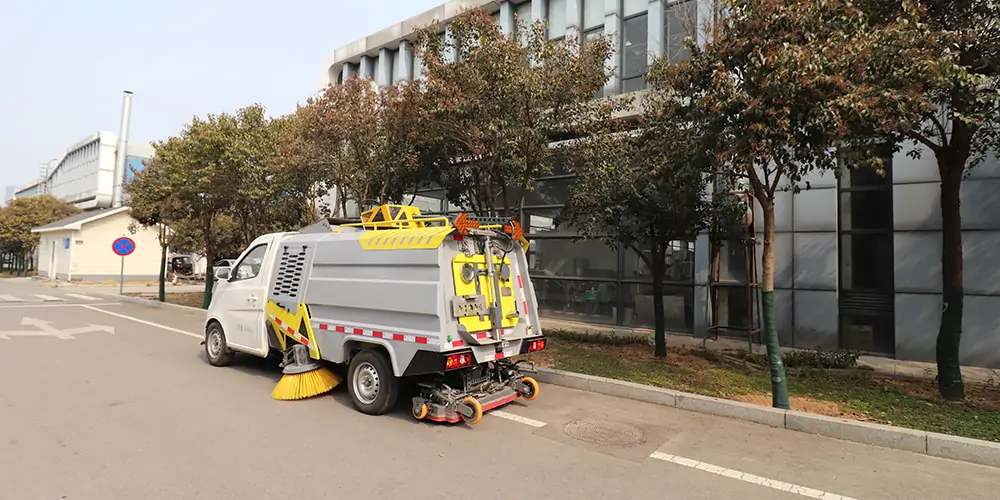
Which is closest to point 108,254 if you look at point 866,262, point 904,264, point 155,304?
point 155,304

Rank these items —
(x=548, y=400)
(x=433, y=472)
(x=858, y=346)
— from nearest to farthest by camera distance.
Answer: (x=433, y=472) < (x=548, y=400) < (x=858, y=346)

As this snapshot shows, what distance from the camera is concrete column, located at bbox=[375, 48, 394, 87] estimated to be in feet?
67.3

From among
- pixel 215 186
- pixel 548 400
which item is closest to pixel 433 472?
pixel 548 400

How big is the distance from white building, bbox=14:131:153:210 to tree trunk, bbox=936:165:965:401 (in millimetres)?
60044

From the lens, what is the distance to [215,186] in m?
14.5

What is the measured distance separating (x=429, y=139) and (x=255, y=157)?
627cm

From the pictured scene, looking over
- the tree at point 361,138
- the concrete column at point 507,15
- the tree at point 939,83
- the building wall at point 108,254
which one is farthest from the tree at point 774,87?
the building wall at point 108,254

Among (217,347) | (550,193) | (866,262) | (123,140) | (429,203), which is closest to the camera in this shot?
(217,347)

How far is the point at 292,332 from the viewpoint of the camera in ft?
22.9

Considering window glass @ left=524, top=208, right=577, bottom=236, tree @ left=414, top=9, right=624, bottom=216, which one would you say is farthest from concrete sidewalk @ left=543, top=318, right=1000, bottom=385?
tree @ left=414, top=9, right=624, bottom=216

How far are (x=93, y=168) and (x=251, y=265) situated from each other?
65441mm

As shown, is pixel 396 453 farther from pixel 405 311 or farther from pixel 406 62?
pixel 406 62

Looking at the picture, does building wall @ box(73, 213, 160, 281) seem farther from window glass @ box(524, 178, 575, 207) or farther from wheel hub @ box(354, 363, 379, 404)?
wheel hub @ box(354, 363, 379, 404)

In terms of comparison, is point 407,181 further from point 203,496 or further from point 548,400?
point 203,496
